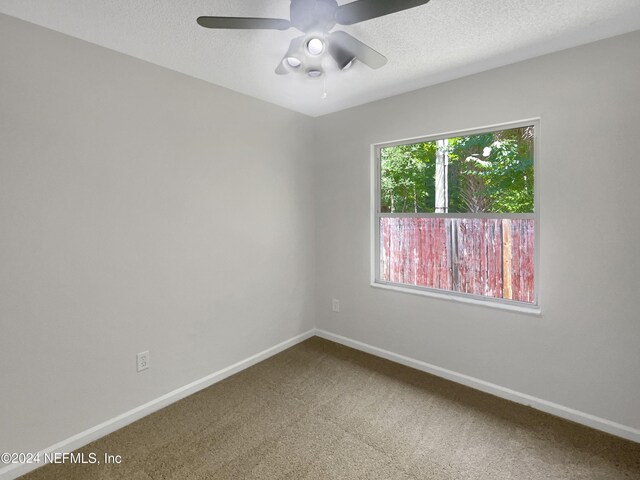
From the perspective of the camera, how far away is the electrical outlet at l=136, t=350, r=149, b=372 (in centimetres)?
220

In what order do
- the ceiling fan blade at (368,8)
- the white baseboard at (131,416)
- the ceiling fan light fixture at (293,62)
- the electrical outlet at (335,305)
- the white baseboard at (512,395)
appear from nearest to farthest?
the ceiling fan blade at (368,8) → the white baseboard at (131,416) → the ceiling fan light fixture at (293,62) → the white baseboard at (512,395) → the electrical outlet at (335,305)

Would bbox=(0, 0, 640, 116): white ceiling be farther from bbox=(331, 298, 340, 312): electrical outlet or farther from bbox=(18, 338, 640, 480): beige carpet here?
bbox=(18, 338, 640, 480): beige carpet

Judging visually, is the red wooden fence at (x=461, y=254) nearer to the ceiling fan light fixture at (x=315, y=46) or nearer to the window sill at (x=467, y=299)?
the window sill at (x=467, y=299)

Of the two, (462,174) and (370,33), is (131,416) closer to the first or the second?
(370,33)

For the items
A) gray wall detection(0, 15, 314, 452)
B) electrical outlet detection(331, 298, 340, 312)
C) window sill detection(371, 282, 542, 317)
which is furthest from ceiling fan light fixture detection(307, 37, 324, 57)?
electrical outlet detection(331, 298, 340, 312)

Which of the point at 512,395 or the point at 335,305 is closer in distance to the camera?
the point at 512,395

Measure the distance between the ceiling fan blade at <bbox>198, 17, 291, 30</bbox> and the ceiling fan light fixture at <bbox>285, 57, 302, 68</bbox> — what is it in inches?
15.8

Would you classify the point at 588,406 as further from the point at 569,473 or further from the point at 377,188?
the point at 377,188

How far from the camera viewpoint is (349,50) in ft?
5.58

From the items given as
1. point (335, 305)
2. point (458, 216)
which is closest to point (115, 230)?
point (335, 305)

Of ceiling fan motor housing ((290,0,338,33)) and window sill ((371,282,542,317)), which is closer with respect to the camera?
ceiling fan motor housing ((290,0,338,33))

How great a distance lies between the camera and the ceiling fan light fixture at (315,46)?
1636 millimetres

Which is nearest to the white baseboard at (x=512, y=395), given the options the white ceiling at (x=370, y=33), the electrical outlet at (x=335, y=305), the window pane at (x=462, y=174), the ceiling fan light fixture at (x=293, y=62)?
the electrical outlet at (x=335, y=305)

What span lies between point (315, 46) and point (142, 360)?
219cm
